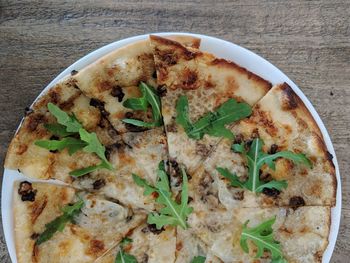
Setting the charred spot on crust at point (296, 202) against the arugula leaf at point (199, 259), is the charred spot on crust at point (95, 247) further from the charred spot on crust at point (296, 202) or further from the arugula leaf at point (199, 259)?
the charred spot on crust at point (296, 202)

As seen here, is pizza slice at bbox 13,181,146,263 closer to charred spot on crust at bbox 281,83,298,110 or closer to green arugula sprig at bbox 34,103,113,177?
green arugula sprig at bbox 34,103,113,177

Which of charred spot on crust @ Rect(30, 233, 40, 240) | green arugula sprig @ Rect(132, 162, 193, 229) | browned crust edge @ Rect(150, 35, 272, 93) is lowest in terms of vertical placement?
charred spot on crust @ Rect(30, 233, 40, 240)

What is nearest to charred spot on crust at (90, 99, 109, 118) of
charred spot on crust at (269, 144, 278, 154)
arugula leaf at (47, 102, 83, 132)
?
arugula leaf at (47, 102, 83, 132)

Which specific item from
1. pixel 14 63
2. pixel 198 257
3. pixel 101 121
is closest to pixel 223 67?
pixel 101 121

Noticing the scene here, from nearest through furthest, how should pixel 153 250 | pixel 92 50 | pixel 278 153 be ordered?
pixel 278 153, pixel 153 250, pixel 92 50

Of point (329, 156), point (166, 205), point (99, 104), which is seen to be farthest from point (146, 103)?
point (329, 156)

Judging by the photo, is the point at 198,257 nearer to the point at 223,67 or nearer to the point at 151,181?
the point at 151,181
